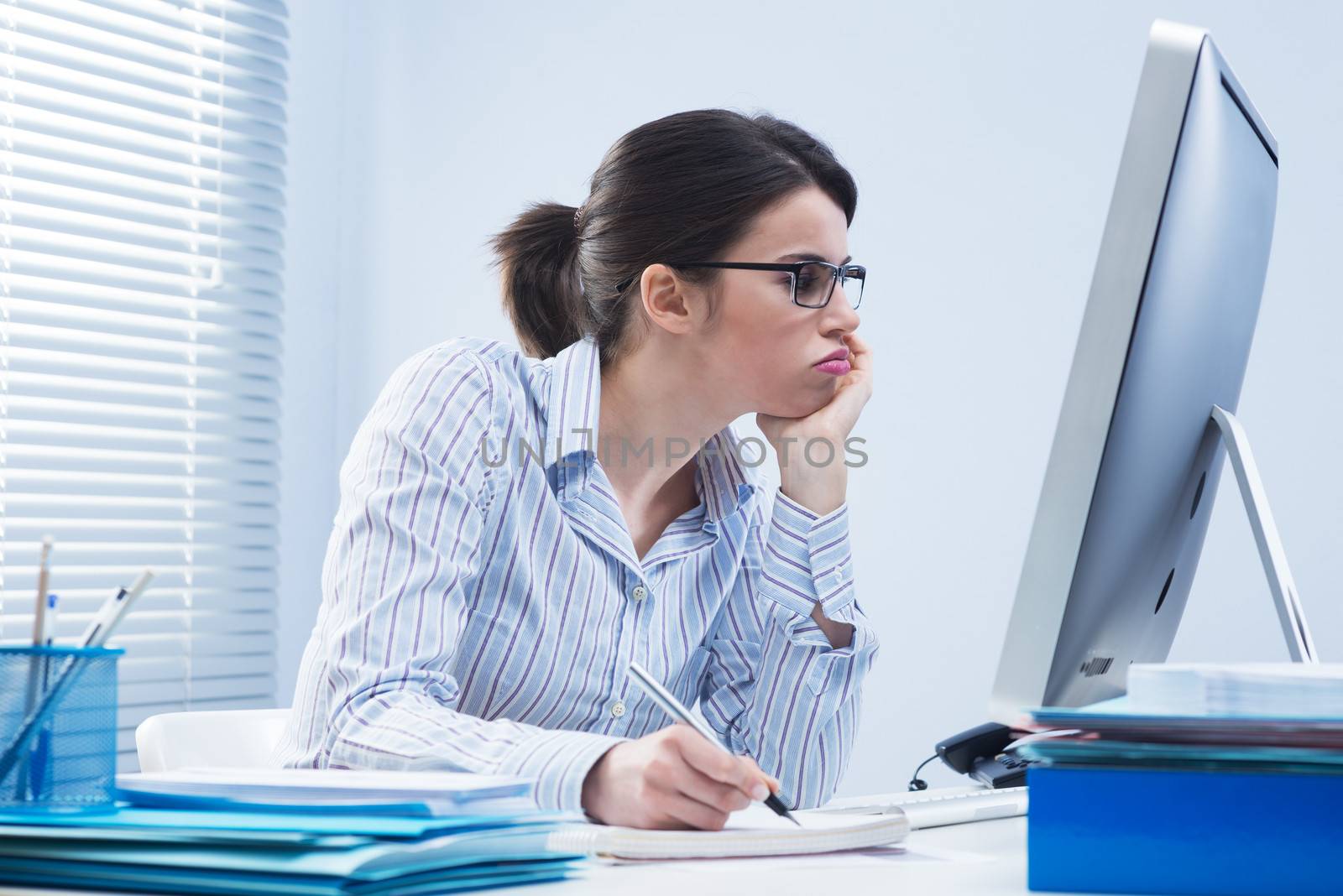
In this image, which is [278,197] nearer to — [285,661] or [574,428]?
[285,661]

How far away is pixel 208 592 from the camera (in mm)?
2732

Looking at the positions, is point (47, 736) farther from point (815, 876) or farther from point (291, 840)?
point (815, 876)

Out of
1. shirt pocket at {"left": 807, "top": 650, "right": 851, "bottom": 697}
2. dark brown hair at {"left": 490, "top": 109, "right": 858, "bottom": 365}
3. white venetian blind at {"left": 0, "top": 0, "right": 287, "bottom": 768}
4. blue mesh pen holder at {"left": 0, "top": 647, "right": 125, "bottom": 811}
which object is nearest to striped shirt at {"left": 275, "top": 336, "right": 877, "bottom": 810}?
shirt pocket at {"left": 807, "top": 650, "right": 851, "bottom": 697}

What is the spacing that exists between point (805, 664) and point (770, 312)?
1.36 ft

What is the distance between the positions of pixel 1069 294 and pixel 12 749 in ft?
6.60

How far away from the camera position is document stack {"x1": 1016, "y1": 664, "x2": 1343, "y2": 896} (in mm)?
606

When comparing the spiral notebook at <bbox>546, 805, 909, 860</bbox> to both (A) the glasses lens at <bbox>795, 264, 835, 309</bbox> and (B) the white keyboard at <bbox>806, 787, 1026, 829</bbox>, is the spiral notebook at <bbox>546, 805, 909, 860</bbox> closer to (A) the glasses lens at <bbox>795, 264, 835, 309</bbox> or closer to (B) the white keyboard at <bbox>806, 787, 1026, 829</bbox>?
(B) the white keyboard at <bbox>806, 787, 1026, 829</bbox>

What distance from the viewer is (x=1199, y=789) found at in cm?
62

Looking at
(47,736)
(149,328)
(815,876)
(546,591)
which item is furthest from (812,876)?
(149,328)

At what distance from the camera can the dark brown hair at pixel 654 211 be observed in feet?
5.05

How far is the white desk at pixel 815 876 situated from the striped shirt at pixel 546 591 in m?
0.35

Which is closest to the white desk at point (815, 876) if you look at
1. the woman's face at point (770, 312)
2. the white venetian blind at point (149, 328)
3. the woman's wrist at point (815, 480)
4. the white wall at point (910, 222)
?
the woman's wrist at point (815, 480)

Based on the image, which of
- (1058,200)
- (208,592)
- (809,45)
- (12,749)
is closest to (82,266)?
(208,592)

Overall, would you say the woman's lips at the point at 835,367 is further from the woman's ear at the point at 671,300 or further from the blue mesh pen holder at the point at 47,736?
the blue mesh pen holder at the point at 47,736
